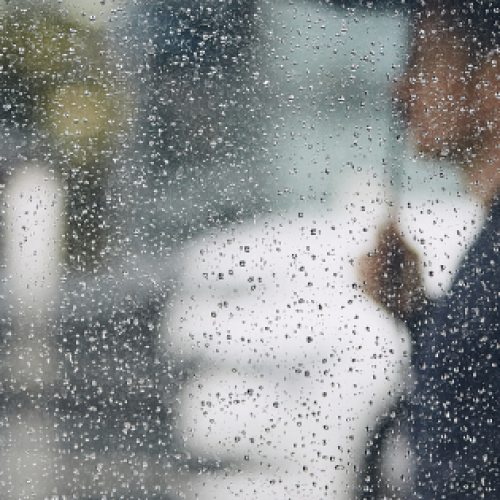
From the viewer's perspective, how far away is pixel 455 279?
62 centimetres

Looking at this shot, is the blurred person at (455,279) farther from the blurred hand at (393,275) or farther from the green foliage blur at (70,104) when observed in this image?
the green foliage blur at (70,104)

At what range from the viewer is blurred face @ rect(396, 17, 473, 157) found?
0.61 metres

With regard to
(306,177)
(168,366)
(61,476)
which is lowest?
(61,476)

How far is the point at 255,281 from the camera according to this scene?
575 millimetres

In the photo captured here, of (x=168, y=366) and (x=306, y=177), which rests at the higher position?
(x=306, y=177)

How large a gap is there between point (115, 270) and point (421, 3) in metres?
0.44

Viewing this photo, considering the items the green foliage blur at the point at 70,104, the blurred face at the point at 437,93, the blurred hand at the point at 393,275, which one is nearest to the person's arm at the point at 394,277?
the blurred hand at the point at 393,275

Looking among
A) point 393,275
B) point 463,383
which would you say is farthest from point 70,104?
point 463,383

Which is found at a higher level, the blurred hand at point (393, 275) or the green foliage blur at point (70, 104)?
the green foliage blur at point (70, 104)

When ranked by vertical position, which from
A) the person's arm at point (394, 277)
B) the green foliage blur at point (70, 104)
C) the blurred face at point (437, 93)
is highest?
the blurred face at point (437, 93)

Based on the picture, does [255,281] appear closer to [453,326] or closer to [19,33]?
[453,326]

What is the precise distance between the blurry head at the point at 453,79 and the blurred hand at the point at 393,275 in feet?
0.37

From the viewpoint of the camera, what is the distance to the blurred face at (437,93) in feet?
2.00

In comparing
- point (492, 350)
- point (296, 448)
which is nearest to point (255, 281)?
point (296, 448)
